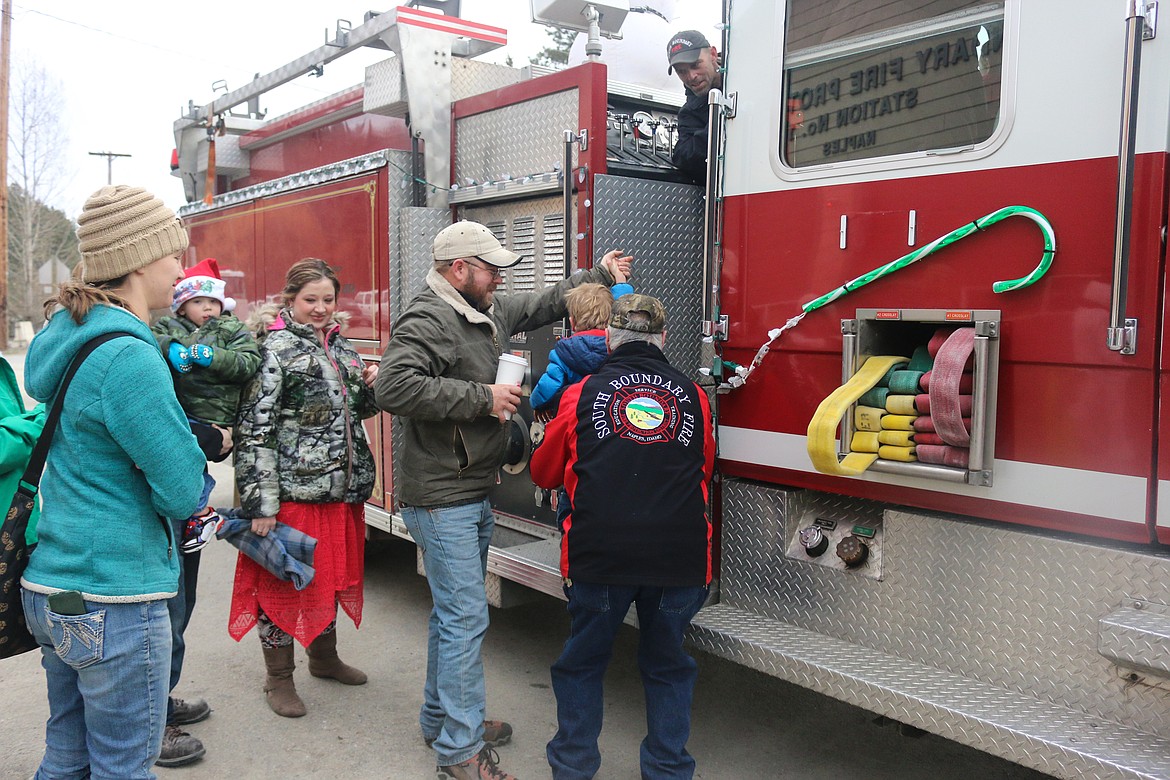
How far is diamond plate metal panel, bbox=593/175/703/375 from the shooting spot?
390cm

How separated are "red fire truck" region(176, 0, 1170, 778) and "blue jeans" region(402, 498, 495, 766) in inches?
24.5

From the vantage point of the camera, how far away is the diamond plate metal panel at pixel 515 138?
4.10 meters

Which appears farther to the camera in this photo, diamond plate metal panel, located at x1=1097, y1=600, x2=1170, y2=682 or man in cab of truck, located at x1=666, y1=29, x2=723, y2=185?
man in cab of truck, located at x1=666, y1=29, x2=723, y2=185

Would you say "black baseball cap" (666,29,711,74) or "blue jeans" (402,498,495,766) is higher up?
"black baseball cap" (666,29,711,74)

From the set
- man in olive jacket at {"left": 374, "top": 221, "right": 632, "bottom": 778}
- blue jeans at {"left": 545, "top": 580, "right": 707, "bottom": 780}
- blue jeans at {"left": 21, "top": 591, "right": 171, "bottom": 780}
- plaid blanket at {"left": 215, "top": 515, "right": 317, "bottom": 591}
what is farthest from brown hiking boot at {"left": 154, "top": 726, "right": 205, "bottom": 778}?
blue jeans at {"left": 545, "top": 580, "right": 707, "bottom": 780}

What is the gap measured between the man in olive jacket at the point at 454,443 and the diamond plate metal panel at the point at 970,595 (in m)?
0.95

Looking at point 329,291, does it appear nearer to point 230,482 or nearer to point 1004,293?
point 1004,293

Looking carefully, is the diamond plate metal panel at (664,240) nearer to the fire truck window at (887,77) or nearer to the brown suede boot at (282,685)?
the fire truck window at (887,77)

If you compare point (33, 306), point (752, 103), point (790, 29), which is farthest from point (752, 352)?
point (33, 306)

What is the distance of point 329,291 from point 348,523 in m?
0.95

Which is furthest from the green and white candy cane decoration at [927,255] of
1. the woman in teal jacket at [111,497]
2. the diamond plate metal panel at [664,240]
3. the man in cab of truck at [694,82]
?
the woman in teal jacket at [111,497]

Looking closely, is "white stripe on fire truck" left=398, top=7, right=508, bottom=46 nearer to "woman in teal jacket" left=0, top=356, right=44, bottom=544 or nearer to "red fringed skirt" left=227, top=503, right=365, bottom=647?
"red fringed skirt" left=227, top=503, right=365, bottom=647

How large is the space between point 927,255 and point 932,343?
0.26 meters

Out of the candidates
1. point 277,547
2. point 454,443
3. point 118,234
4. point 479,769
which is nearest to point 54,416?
point 118,234
